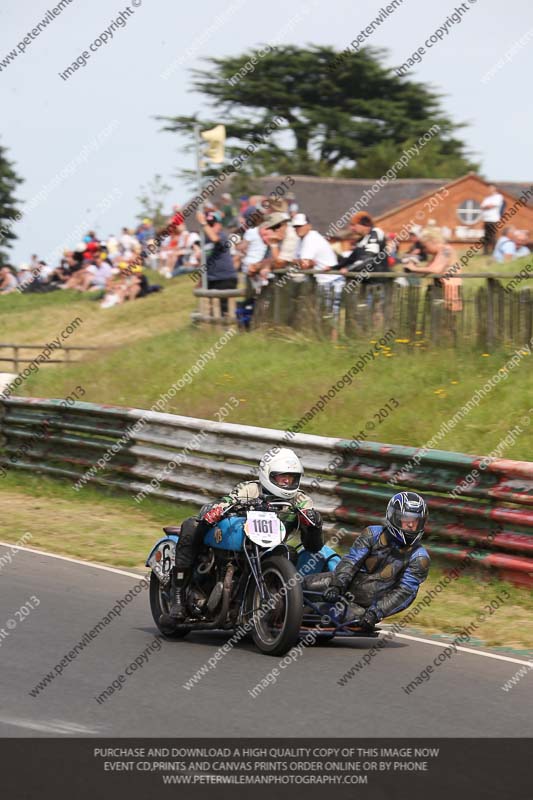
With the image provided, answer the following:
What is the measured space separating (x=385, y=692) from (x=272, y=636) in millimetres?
1105

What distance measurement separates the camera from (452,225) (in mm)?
57438

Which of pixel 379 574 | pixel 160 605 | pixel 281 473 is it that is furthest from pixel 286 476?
pixel 160 605

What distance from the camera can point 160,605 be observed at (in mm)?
9023

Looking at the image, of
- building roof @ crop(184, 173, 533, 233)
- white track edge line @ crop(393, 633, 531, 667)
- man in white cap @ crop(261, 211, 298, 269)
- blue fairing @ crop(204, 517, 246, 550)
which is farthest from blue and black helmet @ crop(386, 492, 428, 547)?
building roof @ crop(184, 173, 533, 233)

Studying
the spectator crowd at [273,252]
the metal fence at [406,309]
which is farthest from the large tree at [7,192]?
the metal fence at [406,309]

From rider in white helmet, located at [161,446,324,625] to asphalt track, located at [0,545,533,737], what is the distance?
0.48 meters

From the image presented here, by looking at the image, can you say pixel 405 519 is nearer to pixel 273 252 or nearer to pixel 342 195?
pixel 273 252

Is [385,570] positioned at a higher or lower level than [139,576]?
higher

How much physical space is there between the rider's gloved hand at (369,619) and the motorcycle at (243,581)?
56 cm

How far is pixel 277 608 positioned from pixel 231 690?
0.91m

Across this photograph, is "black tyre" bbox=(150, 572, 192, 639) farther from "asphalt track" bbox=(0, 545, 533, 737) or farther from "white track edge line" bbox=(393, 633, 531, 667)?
"white track edge line" bbox=(393, 633, 531, 667)

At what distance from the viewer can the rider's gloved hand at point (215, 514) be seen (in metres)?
8.50
